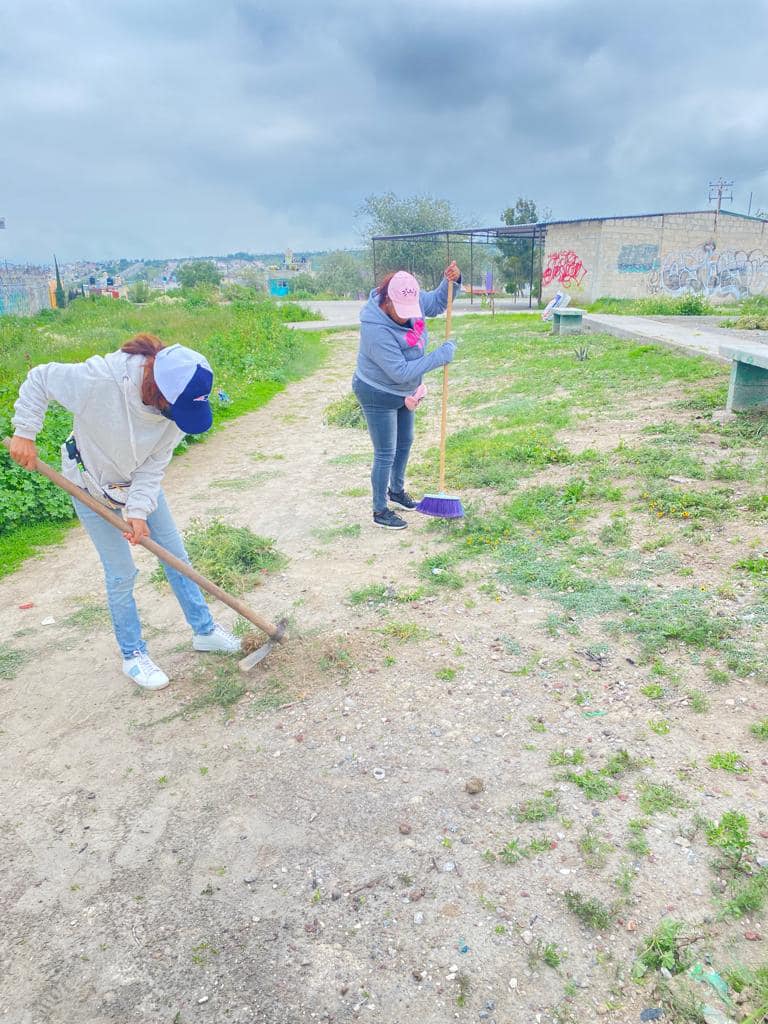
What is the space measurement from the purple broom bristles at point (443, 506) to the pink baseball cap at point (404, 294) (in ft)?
4.12

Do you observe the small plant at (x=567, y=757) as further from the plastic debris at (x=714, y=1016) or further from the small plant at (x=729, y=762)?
the plastic debris at (x=714, y=1016)

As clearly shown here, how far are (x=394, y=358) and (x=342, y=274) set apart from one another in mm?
49906

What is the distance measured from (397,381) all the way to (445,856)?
2809mm

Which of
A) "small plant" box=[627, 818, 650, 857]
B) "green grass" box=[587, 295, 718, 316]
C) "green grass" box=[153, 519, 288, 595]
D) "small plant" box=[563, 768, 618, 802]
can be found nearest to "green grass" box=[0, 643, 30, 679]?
"green grass" box=[153, 519, 288, 595]

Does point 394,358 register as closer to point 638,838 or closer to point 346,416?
point 638,838

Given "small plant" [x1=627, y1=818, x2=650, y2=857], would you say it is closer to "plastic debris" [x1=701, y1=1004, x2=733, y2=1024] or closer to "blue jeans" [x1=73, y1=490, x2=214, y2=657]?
"plastic debris" [x1=701, y1=1004, x2=733, y2=1024]

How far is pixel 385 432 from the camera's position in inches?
180

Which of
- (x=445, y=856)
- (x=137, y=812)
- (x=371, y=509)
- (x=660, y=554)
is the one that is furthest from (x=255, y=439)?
(x=445, y=856)

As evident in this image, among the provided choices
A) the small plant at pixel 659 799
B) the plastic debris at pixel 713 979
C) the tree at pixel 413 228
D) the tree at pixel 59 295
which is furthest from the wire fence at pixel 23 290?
the plastic debris at pixel 713 979

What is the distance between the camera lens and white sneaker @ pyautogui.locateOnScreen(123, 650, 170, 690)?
3.25 m

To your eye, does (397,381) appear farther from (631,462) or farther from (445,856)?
(445,856)

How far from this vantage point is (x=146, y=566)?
477 centimetres

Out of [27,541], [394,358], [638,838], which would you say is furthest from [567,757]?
[27,541]

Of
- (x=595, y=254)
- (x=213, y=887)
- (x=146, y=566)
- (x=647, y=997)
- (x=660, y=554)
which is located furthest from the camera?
(x=595, y=254)
